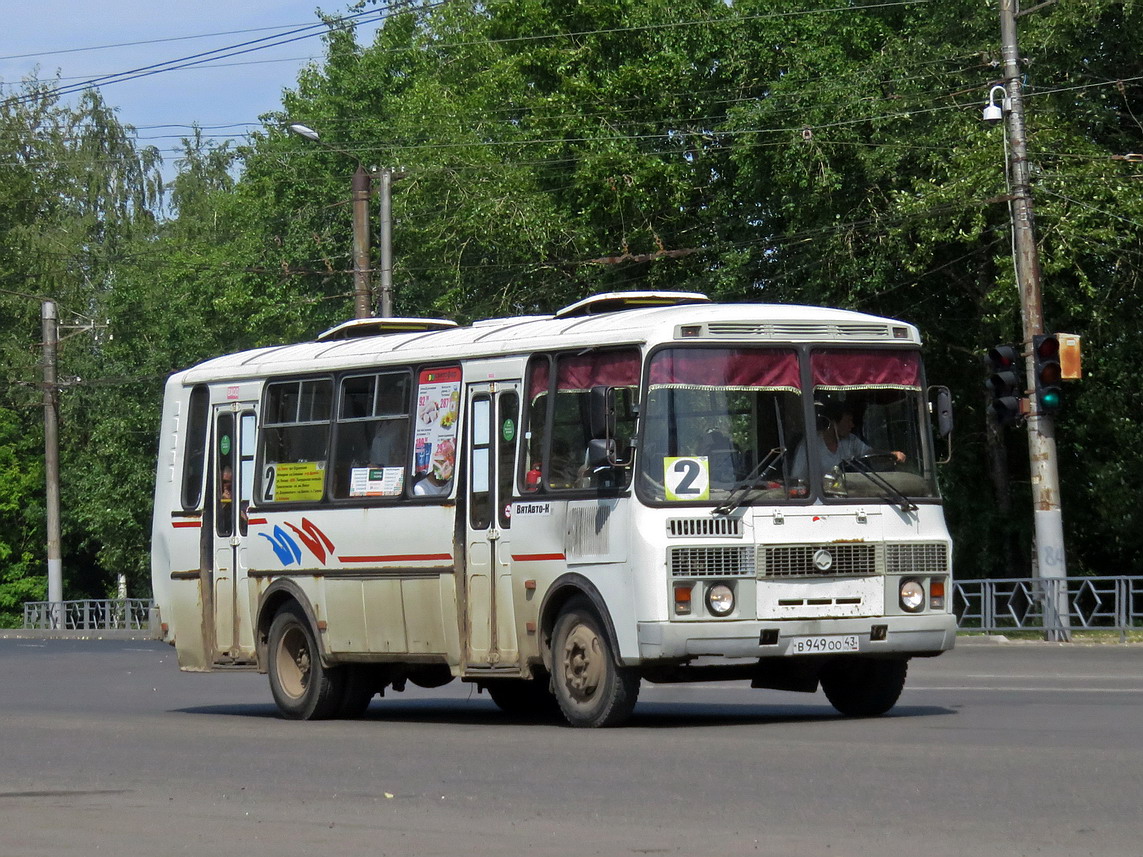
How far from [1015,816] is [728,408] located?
5740mm

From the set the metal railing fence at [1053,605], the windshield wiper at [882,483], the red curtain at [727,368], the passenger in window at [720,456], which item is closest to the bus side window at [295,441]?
the red curtain at [727,368]

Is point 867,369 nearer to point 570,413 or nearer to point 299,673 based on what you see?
point 570,413

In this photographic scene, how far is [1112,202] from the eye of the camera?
32.4 m

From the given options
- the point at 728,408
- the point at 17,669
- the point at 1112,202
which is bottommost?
the point at 17,669

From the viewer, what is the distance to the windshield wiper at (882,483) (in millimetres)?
15062

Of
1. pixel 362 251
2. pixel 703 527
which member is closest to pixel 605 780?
pixel 703 527

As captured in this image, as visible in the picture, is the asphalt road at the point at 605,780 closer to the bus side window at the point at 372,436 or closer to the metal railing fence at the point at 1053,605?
the bus side window at the point at 372,436

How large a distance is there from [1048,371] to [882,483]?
12.2 meters

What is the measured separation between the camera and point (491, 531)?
A: 1584cm

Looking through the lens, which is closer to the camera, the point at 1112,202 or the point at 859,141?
the point at 1112,202

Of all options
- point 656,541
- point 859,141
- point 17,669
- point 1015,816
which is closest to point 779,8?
point 859,141

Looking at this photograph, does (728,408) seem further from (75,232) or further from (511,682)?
(75,232)

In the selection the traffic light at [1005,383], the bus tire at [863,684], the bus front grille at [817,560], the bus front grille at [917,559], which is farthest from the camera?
the traffic light at [1005,383]

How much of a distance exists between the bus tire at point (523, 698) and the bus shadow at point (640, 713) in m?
0.13
